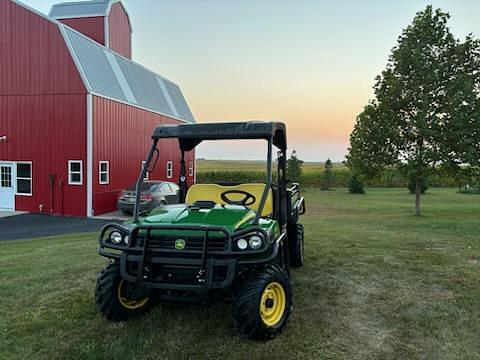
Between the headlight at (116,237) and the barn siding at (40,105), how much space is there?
15.4m

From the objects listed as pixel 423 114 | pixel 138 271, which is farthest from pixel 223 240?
pixel 423 114

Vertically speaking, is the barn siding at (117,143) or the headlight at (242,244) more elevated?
the barn siding at (117,143)

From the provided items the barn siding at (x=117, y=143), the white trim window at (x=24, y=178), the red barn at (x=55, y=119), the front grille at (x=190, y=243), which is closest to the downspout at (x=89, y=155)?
the red barn at (x=55, y=119)

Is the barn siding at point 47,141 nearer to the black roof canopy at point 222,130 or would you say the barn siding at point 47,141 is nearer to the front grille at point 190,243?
the black roof canopy at point 222,130

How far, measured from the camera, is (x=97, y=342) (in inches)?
154

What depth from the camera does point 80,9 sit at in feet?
79.6

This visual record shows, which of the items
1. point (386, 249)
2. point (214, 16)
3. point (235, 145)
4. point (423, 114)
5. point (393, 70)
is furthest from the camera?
point (393, 70)

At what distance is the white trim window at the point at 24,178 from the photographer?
19422 mm

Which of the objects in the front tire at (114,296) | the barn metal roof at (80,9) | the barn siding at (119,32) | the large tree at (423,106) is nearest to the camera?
the front tire at (114,296)

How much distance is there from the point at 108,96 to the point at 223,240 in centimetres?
1771

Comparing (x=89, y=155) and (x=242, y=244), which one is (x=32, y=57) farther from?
(x=242, y=244)

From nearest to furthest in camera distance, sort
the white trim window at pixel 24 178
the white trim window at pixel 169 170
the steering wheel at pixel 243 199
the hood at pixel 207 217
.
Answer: the hood at pixel 207 217 < the steering wheel at pixel 243 199 < the white trim window at pixel 24 178 < the white trim window at pixel 169 170

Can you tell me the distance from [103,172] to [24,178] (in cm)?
344

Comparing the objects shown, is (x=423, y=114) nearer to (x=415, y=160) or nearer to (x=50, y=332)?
(x=415, y=160)
